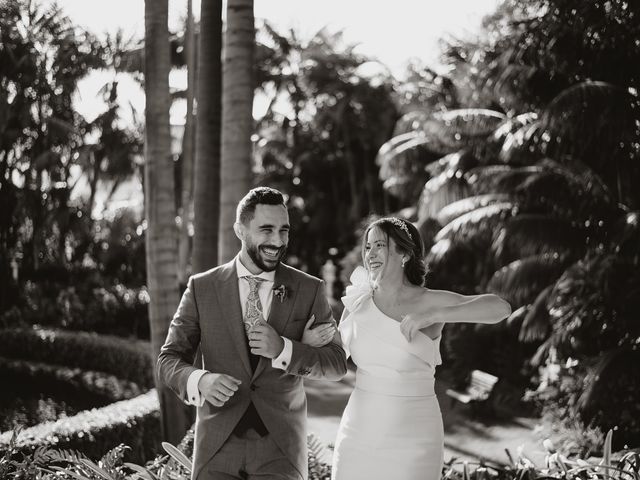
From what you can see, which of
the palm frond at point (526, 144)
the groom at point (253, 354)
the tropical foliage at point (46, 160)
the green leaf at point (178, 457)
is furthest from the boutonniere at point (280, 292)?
the tropical foliage at point (46, 160)

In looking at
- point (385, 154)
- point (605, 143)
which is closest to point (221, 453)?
point (605, 143)

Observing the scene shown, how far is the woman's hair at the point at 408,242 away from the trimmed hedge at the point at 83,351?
10.7 metres

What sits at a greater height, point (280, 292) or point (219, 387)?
point (280, 292)

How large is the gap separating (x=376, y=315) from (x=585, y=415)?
841 cm

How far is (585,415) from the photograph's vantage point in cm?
1112

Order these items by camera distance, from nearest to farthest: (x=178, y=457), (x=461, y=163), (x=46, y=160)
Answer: (x=178, y=457)
(x=461, y=163)
(x=46, y=160)

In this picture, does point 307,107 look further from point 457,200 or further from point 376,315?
point 376,315

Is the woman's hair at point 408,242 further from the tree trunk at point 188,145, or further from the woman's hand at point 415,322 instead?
the tree trunk at point 188,145

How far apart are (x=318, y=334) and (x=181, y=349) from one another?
0.61 metres

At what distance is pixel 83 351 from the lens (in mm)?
16531

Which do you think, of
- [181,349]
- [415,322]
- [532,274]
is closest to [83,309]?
[532,274]

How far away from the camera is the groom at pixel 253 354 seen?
3.31 metres

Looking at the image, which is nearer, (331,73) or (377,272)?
(377,272)

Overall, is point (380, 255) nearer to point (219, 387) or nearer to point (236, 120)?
point (219, 387)
